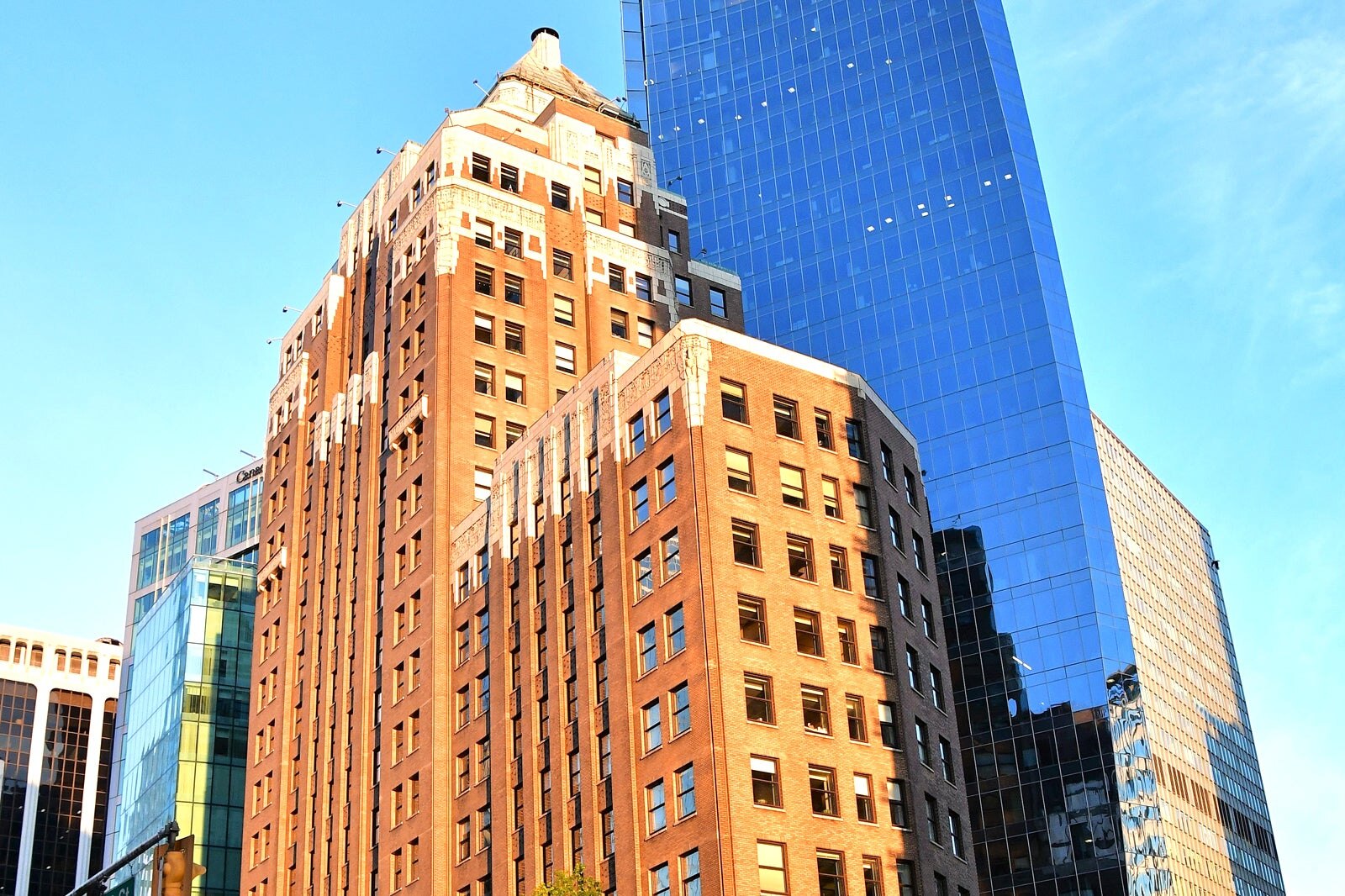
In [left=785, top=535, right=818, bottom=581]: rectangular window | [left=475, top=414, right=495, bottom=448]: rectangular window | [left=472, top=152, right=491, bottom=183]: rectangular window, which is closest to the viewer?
[left=785, top=535, right=818, bottom=581]: rectangular window

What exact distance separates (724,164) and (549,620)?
101382mm

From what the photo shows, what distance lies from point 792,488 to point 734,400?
489 cm

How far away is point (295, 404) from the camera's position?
126 meters

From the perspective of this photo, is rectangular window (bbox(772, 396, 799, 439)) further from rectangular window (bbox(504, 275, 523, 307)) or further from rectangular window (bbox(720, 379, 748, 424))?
rectangular window (bbox(504, 275, 523, 307))

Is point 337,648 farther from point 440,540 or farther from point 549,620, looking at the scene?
point 549,620

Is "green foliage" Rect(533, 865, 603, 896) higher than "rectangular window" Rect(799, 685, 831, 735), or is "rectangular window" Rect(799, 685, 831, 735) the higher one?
"rectangular window" Rect(799, 685, 831, 735)

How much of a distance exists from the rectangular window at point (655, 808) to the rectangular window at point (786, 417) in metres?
17.8

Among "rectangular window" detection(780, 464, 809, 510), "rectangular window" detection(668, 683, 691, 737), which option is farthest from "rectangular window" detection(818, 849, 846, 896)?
"rectangular window" detection(780, 464, 809, 510)

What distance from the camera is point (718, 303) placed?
11944cm

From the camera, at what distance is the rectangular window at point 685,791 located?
70.4 meters

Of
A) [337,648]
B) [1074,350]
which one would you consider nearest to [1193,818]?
[1074,350]

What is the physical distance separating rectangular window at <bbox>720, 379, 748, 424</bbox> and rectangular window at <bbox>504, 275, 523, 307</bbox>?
3134 centimetres

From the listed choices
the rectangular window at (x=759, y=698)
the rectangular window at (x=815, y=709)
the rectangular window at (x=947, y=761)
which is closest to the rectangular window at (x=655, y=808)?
the rectangular window at (x=759, y=698)

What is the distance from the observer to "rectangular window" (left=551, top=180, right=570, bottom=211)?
376 ft
